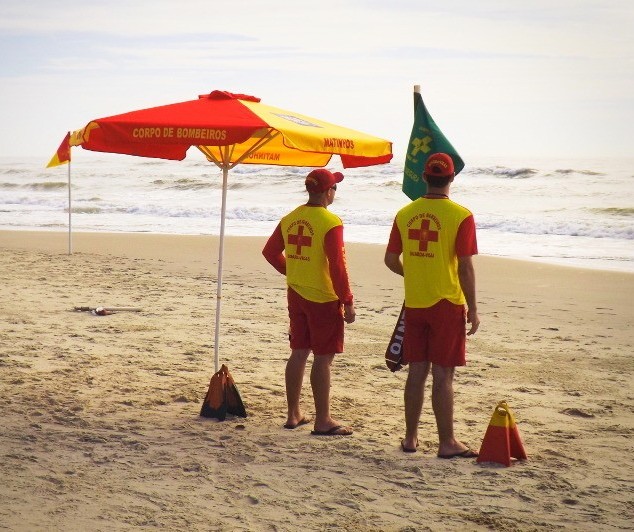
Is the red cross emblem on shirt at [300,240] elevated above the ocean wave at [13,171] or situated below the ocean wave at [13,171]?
below

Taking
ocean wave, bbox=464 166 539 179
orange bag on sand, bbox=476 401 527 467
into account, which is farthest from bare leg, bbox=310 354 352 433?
ocean wave, bbox=464 166 539 179

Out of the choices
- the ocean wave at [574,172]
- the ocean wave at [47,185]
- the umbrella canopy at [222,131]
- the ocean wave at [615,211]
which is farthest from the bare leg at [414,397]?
the ocean wave at [47,185]

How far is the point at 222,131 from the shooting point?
5906 mm

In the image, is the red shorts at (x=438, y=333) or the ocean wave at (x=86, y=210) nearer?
the red shorts at (x=438, y=333)

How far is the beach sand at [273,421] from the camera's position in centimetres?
479

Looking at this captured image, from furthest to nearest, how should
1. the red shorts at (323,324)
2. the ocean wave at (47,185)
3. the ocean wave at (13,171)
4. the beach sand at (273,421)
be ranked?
the ocean wave at (13,171)
the ocean wave at (47,185)
the red shorts at (323,324)
the beach sand at (273,421)

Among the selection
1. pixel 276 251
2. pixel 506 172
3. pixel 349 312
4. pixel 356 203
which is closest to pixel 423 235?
pixel 349 312

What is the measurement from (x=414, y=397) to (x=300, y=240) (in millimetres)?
1225

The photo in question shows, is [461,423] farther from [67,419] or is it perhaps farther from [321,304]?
[67,419]

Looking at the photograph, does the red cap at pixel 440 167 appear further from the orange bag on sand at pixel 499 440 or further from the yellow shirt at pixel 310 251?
the orange bag on sand at pixel 499 440

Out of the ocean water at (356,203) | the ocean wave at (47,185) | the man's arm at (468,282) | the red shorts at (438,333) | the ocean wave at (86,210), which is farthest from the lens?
the ocean wave at (47,185)

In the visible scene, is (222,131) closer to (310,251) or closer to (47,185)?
(310,251)

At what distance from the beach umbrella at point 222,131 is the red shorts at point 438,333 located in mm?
1314

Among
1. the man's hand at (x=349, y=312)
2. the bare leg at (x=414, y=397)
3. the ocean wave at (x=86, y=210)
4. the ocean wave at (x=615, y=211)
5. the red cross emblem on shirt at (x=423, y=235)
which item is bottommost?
the bare leg at (x=414, y=397)
